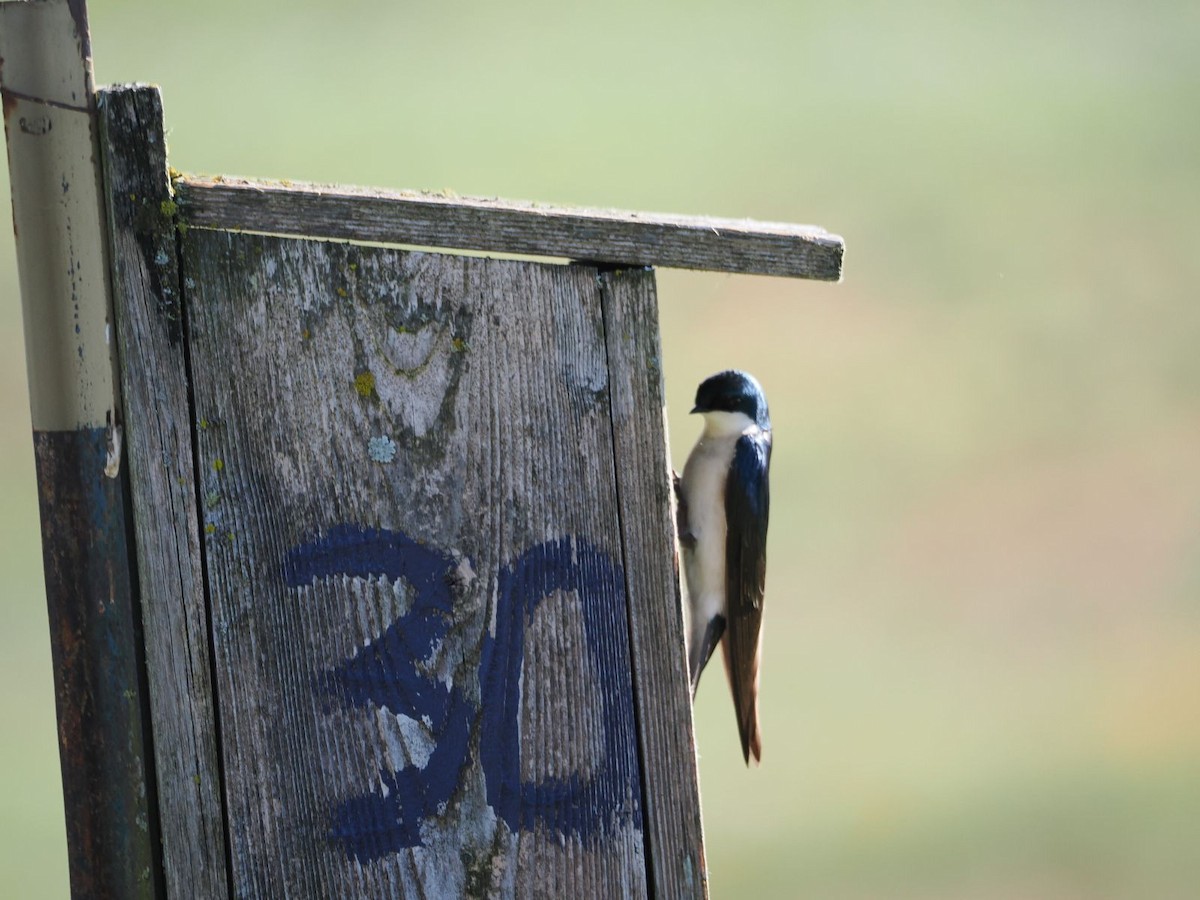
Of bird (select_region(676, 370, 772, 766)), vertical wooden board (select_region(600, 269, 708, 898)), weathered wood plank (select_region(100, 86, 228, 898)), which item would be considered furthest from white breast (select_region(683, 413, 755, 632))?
weathered wood plank (select_region(100, 86, 228, 898))

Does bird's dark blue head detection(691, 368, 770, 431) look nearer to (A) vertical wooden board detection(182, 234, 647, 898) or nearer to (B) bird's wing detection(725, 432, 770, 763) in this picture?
(B) bird's wing detection(725, 432, 770, 763)

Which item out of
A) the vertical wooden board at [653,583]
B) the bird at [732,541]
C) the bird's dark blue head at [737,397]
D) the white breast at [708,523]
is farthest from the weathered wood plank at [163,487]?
the bird's dark blue head at [737,397]

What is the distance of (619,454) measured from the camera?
1.76m

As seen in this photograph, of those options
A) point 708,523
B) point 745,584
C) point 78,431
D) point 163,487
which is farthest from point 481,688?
point 708,523

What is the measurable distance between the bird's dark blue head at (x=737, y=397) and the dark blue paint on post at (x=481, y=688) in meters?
0.89

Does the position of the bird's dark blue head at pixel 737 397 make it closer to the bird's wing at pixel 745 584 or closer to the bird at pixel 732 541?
the bird at pixel 732 541

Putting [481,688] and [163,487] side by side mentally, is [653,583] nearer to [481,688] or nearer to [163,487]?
[481,688]

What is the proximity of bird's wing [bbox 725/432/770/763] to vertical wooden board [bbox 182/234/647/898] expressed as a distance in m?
0.55

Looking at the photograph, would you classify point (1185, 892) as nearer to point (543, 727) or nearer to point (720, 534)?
point (720, 534)

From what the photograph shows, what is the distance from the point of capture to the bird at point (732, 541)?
2.31m

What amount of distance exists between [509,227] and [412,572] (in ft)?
1.36

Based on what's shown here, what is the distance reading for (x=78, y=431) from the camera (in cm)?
156

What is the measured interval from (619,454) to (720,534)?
714mm

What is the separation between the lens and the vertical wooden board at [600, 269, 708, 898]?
1.76 m
